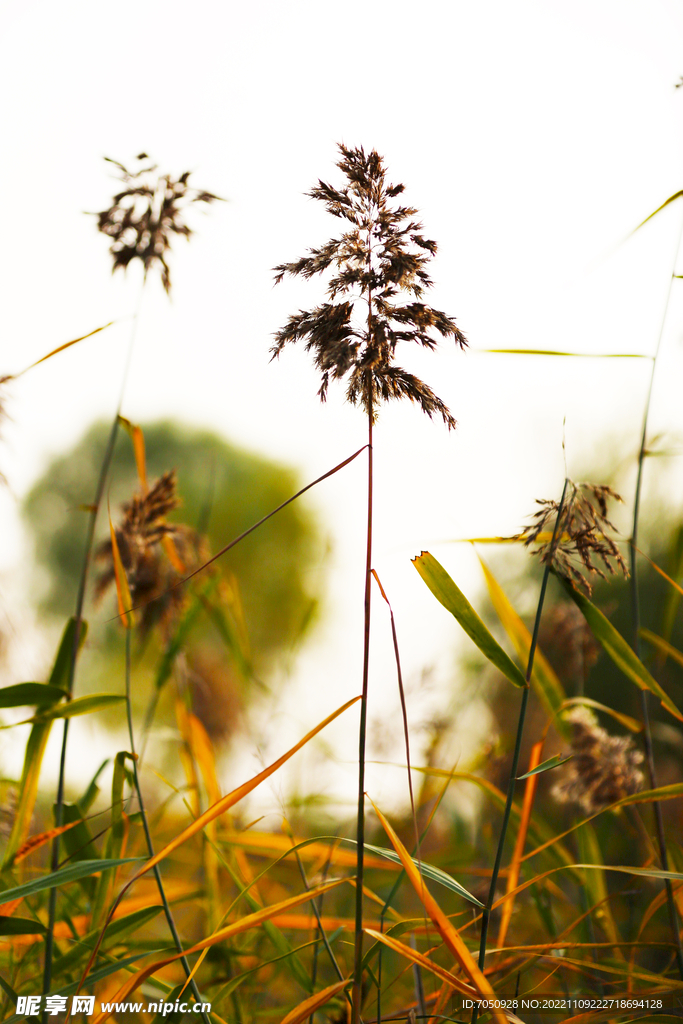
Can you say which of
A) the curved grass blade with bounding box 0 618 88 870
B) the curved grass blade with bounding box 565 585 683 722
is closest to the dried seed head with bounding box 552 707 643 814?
the curved grass blade with bounding box 565 585 683 722

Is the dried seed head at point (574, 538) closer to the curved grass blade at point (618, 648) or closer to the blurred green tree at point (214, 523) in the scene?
the curved grass blade at point (618, 648)

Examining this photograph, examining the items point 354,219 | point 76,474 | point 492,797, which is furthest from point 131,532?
point 76,474

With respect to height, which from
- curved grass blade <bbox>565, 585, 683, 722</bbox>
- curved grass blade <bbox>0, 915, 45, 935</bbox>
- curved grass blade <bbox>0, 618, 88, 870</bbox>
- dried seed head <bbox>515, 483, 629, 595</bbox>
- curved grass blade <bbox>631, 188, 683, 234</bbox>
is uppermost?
curved grass blade <bbox>631, 188, 683, 234</bbox>

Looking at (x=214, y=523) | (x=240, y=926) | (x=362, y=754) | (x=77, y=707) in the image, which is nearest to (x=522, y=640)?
(x=362, y=754)

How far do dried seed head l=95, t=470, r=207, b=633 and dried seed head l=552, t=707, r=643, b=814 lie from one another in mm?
842

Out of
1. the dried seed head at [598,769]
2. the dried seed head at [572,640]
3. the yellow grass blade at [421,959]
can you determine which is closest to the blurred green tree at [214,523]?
the dried seed head at [572,640]

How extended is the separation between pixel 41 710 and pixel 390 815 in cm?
149

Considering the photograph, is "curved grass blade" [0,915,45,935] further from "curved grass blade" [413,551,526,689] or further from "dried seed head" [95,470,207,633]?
"curved grass blade" [413,551,526,689]

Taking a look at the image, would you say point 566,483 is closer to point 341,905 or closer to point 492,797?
point 492,797

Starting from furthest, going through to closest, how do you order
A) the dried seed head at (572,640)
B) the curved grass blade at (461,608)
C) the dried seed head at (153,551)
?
the dried seed head at (572,640), the dried seed head at (153,551), the curved grass blade at (461,608)

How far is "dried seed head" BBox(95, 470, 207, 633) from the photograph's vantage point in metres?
0.96

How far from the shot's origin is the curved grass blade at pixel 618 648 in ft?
2.56

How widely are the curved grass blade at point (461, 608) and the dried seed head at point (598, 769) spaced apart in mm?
631

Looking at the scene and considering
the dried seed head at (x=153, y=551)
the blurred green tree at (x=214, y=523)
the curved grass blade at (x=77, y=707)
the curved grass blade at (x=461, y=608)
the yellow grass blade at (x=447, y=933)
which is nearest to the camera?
the yellow grass blade at (x=447, y=933)
